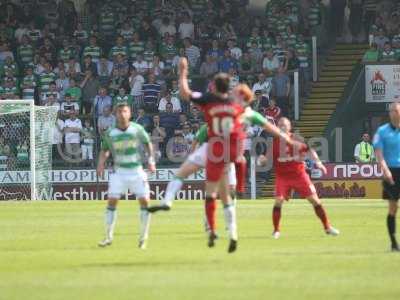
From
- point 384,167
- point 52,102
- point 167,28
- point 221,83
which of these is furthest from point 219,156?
point 167,28

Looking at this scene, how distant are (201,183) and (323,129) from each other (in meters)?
4.96

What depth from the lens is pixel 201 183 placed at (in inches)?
1438

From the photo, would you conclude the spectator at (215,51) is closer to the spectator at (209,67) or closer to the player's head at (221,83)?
the spectator at (209,67)

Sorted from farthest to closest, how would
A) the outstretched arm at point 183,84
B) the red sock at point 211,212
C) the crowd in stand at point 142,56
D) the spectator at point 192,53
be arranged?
1. the spectator at point 192,53
2. the crowd in stand at point 142,56
3. the red sock at point 211,212
4. the outstretched arm at point 183,84

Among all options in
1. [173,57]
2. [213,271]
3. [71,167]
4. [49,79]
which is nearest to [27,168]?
[71,167]

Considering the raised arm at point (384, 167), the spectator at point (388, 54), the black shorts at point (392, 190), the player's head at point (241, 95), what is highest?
the spectator at point (388, 54)

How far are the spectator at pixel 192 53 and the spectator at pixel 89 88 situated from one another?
126 inches

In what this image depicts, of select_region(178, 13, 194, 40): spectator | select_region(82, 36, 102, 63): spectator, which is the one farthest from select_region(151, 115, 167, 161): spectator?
select_region(178, 13, 194, 40): spectator

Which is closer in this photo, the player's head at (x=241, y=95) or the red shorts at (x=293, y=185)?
the player's head at (x=241, y=95)

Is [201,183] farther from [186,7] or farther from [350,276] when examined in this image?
[350,276]

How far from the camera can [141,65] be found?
129 feet

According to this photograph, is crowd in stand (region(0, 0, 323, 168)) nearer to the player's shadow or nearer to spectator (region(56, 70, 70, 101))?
spectator (region(56, 70, 70, 101))

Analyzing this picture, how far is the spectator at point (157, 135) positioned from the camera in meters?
36.7

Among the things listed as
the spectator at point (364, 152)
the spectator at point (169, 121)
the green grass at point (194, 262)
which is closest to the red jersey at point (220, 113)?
the green grass at point (194, 262)
